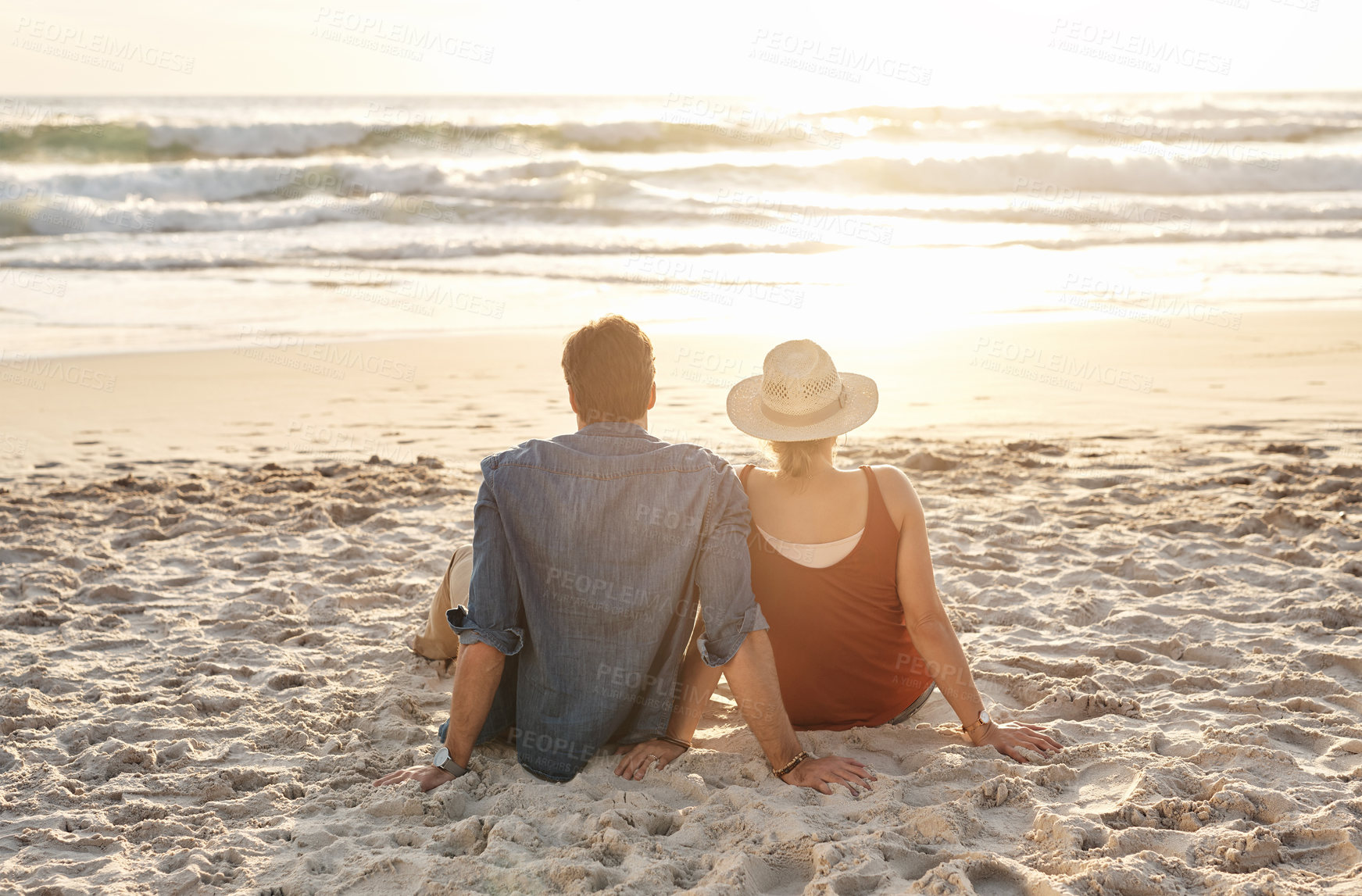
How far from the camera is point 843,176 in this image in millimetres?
20797

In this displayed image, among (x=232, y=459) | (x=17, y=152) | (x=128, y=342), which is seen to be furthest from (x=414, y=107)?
(x=232, y=459)

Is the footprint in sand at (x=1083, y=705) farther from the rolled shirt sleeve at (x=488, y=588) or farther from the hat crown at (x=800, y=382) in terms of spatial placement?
the rolled shirt sleeve at (x=488, y=588)

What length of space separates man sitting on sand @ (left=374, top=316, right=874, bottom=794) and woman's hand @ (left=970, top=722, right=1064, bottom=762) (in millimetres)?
424

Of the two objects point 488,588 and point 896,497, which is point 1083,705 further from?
point 488,588

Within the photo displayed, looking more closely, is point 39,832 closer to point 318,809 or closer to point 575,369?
point 318,809

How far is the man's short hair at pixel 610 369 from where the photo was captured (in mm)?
2748

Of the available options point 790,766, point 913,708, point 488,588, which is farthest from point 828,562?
point 488,588

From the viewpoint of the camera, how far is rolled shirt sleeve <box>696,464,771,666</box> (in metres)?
2.79

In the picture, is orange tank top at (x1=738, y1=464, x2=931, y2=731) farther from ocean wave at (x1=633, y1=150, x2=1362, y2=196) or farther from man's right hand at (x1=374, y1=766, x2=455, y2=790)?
ocean wave at (x1=633, y1=150, x2=1362, y2=196)

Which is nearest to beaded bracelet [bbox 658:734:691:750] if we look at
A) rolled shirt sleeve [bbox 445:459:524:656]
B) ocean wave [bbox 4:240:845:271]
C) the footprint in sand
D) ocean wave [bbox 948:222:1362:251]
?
rolled shirt sleeve [bbox 445:459:524:656]

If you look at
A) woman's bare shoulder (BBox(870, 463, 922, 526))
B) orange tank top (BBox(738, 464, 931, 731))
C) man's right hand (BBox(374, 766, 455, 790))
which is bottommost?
man's right hand (BBox(374, 766, 455, 790))

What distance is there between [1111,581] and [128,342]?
29.5ft

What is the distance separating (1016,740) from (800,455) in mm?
1071

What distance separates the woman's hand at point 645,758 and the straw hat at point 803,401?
3.10 feet
